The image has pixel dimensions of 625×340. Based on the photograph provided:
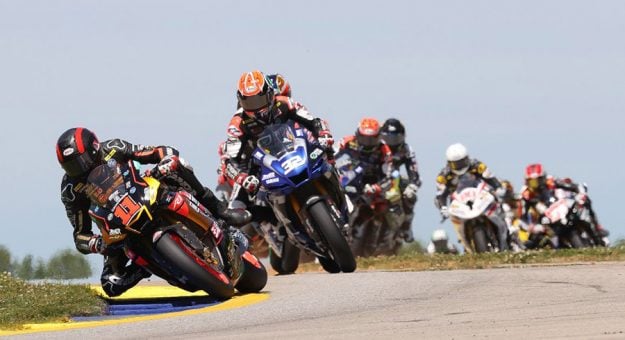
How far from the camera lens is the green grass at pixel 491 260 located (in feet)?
59.2

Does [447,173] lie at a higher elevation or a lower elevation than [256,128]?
lower

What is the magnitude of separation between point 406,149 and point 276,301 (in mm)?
12269

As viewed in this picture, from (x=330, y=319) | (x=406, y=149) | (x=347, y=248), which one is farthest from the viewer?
(x=406, y=149)

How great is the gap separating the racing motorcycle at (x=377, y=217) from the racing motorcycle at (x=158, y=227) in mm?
10877

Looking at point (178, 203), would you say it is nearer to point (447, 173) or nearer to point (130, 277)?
point (130, 277)

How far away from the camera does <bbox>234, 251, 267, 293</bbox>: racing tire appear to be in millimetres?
13789

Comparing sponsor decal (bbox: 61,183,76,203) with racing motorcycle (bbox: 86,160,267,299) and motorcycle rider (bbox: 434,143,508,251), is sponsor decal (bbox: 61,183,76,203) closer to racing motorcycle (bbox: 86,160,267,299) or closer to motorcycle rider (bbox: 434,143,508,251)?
racing motorcycle (bbox: 86,160,267,299)

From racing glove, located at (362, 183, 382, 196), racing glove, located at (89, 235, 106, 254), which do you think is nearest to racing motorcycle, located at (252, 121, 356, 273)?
racing glove, located at (89, 235, 106, 254)

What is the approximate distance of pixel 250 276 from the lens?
544 inches

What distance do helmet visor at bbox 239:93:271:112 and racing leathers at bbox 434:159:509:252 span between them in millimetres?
7666

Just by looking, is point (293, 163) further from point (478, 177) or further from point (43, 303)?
point (478, 177)

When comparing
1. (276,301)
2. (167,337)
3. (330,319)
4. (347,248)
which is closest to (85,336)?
(167,337)

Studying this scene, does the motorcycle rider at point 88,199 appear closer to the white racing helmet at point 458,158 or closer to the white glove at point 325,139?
the white glove at point 325,139

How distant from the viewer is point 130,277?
44.1 ft
